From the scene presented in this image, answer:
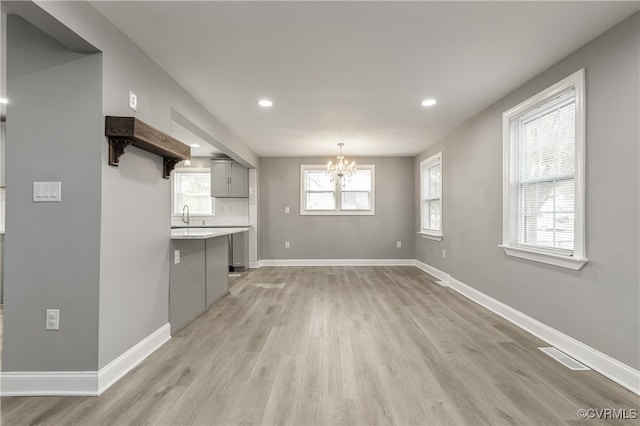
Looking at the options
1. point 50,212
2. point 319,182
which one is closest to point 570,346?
point 50,212

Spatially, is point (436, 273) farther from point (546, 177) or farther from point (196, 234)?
point (196, 234)

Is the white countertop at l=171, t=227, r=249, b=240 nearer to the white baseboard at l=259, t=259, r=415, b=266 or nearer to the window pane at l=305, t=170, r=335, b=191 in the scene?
the white baseboard at l=259, t=259, r=415, b=266

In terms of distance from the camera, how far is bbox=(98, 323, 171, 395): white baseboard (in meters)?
2.04

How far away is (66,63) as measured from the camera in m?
2.00

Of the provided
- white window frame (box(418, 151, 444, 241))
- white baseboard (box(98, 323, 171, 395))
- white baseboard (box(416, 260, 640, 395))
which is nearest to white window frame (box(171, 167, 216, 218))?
white baseboard (box(98, 323, 171, 395))

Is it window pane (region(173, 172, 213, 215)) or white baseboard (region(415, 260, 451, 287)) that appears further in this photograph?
window pane (region(173, 172, 213, 215))

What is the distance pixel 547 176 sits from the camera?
2.91 meters

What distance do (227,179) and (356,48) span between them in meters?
4.78

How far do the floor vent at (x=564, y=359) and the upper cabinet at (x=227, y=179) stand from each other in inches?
220

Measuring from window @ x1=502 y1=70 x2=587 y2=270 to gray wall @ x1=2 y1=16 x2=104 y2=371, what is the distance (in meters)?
3.46

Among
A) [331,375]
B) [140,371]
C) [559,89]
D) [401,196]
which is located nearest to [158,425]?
[140,371]

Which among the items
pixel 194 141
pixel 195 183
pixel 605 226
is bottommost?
pixel 605 226

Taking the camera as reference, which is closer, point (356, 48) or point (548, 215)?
point (356, 48)

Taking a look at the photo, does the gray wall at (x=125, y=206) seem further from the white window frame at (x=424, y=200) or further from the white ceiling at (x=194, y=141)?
the white window frame at (x=424, y=200)
